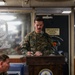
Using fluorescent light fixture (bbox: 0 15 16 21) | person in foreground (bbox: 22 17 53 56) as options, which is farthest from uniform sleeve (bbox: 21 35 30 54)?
fluorescent light fixture (bbox: 0 15 16 21)

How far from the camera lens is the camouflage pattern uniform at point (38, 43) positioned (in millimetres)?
3236

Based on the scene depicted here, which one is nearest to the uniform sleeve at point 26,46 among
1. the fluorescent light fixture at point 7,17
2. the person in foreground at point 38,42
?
the person in foreground at point 38,42

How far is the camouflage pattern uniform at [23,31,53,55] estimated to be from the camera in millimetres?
3236

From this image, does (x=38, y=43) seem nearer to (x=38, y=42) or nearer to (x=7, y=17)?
(x=38, y=42)

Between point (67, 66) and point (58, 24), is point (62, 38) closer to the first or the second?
point (58, 24)

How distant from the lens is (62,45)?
8750mm

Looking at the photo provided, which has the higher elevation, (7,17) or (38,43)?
(7,17)

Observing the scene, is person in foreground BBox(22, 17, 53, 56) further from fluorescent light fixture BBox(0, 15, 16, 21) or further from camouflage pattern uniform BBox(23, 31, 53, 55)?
fluorescent light fixture BBox(0, 15, 16, 21)

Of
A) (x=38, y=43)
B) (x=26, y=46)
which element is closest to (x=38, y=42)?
(x=38, y=43)

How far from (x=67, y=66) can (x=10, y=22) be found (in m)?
2.77

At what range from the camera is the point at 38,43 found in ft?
10.8

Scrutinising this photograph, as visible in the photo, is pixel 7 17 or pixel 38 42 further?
pixel 7 17

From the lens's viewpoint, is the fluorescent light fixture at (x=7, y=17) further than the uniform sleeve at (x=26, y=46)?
Yes

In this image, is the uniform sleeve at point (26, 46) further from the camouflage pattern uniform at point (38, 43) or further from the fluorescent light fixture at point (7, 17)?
the fluorescent light fixture at point (7, 17)
